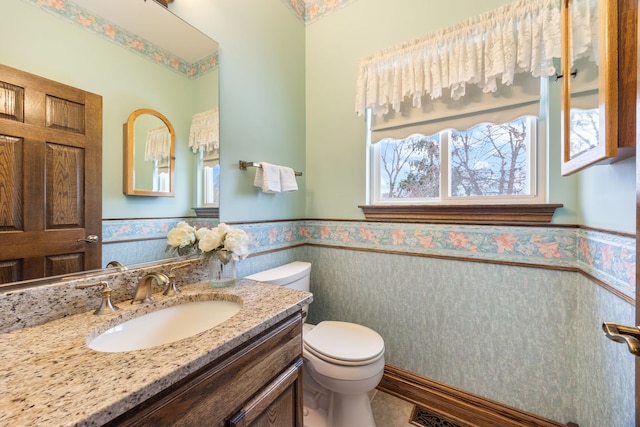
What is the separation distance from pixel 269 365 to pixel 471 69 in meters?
1.62

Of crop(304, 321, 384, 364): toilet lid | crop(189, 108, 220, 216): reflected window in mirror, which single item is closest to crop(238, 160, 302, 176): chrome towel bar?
crop(189, 108, 220, 216): reflected window in mirror

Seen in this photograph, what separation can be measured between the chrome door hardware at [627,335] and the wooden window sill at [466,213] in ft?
3.01

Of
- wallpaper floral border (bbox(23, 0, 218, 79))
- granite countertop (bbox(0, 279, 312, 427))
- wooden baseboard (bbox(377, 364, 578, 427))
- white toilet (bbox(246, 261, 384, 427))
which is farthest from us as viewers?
wooden baseboard (bbox(377, 364, 578, 427))

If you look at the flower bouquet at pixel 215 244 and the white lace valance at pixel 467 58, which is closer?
the flower bouquet at pixel 215 244

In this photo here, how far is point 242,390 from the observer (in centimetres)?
69

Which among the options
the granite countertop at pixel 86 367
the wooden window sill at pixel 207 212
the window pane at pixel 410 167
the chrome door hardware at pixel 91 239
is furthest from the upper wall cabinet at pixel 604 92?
the chrome door hardware at pixel 91 239

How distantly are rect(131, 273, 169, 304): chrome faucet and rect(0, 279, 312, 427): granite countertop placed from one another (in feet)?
0.21

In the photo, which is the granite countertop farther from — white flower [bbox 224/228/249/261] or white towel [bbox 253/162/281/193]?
white towel [bbox 253/162/281/193]

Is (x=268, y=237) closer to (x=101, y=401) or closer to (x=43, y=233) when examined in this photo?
(x=43, y=233)

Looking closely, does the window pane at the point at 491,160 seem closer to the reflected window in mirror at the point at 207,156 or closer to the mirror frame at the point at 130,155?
the reflected window in mirror at the point at 207,156

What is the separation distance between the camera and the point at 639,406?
0.50m

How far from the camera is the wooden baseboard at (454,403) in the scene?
51.3 inches

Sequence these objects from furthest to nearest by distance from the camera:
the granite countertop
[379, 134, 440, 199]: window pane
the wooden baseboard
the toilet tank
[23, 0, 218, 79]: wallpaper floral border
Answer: [379, 134, 440, 199]: window pane
the toilet tank
the wooden baseboard
[23, 0, 218, 79]: wallpaper floral border
the granite countertop

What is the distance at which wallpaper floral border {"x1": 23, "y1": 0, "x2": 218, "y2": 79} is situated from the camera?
803 millimetres
